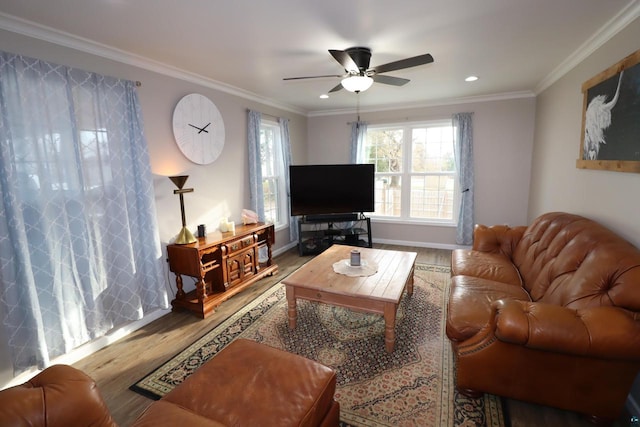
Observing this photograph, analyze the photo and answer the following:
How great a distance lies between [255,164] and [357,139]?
1961 millimetres

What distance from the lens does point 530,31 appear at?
2.29 meters

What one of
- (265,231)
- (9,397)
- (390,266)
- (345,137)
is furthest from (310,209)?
(9,397)

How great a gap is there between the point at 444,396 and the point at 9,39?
11.7 feet

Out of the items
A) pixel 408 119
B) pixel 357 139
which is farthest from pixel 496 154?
pixel 357 139

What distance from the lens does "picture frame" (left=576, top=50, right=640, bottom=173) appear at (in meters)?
1.93

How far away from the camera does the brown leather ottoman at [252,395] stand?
120cm

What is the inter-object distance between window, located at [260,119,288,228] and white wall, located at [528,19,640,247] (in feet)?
11.7

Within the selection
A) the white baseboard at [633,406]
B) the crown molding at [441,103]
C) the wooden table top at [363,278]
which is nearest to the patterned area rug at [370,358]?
the wooden table top at [363,278]

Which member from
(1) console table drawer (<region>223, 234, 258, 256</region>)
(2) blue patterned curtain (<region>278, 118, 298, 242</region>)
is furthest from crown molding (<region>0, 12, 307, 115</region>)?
(1) console table drawer (<region>223, 234, 258, 256</region>)

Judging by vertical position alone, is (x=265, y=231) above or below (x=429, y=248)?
above

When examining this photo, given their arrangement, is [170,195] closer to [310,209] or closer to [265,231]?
[265,231]

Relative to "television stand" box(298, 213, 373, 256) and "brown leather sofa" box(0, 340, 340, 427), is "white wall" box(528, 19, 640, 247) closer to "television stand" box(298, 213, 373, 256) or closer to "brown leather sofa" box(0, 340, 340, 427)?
"brown leather sofa" box(0, 340, 340, 427)

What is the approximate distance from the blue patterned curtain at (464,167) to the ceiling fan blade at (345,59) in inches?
106

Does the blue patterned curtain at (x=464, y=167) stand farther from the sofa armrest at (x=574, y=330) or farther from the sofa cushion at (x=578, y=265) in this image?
the sofa armrest at (x=574, y=330)
